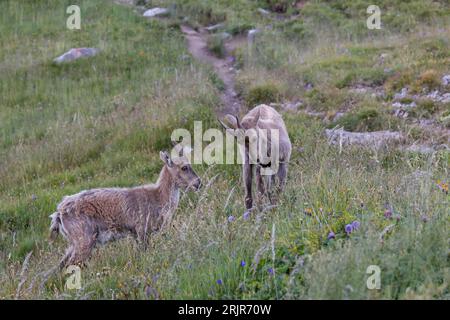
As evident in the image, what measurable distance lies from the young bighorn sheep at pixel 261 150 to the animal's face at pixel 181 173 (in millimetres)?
745

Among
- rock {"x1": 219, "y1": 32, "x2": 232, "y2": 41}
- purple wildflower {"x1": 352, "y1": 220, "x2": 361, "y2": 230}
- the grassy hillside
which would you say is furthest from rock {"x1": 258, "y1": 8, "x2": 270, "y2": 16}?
purple wildflower {"x1": 352, "y1": 220, "x2": 361, "y2": 230}

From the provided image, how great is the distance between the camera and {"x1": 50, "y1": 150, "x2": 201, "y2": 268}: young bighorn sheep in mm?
7930

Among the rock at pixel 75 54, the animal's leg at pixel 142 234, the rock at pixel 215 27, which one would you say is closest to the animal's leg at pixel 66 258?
the animal's leg at pixel 142 234

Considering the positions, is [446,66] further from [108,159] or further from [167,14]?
[167,14]

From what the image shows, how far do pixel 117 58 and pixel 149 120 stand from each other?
5.71m

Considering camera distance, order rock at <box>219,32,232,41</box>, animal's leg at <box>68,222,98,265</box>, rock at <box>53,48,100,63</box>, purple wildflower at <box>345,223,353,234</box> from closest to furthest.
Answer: purple wildflower at <box>345,223,353,234</box> < animal's leg at <box>68,222,98,265</box> < rock at <box>53,48,100,63</box> < rock at <box>219,32,232,41</box>

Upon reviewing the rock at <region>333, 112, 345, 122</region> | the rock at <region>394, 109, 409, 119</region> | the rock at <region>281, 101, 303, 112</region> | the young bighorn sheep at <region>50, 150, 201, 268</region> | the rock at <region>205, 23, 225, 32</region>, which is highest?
the rock at <region>205, 23, 225, 32</region>

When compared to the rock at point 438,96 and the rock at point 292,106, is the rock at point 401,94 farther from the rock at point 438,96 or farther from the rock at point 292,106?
the rock at point 292,106

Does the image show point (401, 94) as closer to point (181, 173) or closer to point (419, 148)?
point (419, 148)

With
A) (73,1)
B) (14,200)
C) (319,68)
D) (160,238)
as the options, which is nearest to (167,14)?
(73,1)

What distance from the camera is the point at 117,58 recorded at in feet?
62.0

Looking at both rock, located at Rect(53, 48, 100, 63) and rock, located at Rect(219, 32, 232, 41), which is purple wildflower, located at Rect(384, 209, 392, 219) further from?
rock, located at Rect(219, 32, 232, 41)

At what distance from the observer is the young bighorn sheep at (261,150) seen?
8.43 m

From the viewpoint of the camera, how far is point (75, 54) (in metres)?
19.3
